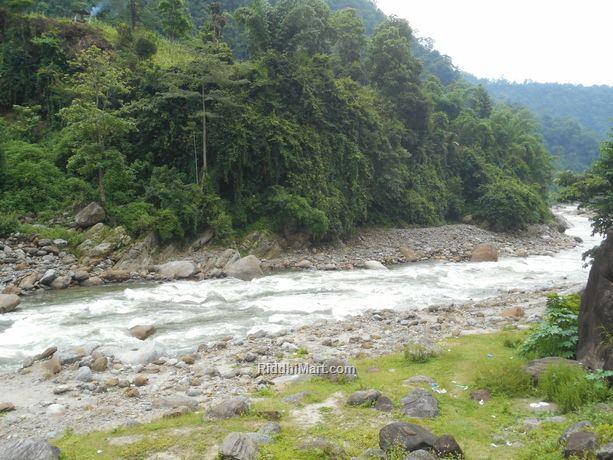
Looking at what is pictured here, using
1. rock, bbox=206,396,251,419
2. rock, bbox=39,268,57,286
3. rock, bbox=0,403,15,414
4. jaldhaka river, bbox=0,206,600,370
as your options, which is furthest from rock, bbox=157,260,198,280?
rock, bbox=206,396,251,419

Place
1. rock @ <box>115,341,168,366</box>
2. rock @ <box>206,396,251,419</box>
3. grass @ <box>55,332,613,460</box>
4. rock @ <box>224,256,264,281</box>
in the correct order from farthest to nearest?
rock @ <box>224,256,264,281</box>, rock @ <box>115,341,168,366</box>, rock @ <box>206,396,251,419</box>, grass @ <box>55,332,613,460</box>

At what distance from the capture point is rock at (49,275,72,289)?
722 inches

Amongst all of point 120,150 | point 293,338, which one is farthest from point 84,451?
point 120,150

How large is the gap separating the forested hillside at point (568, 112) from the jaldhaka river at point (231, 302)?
8694 cm

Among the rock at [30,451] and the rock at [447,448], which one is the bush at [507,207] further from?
the rock at [30,451]

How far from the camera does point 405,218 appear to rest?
123 feet

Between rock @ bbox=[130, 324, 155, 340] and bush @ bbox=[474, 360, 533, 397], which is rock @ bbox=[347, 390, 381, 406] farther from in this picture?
rock @ bbox=[130, 324, 155, 340]

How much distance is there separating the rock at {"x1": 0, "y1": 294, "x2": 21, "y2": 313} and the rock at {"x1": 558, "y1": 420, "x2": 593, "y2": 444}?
15184 millimetres

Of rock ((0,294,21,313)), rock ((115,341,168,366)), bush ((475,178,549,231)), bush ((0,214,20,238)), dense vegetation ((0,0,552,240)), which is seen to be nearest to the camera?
rock ((115,341,168,366))

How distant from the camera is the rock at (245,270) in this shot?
70.1 ft

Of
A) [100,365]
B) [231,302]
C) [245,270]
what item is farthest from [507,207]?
[100,365]

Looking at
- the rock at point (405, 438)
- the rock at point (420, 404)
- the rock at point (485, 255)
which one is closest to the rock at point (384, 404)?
the rock at point (420, 404)

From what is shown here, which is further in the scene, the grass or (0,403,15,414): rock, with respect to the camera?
(0,403,15,414): rock

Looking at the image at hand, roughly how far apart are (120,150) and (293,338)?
19.0 metres
